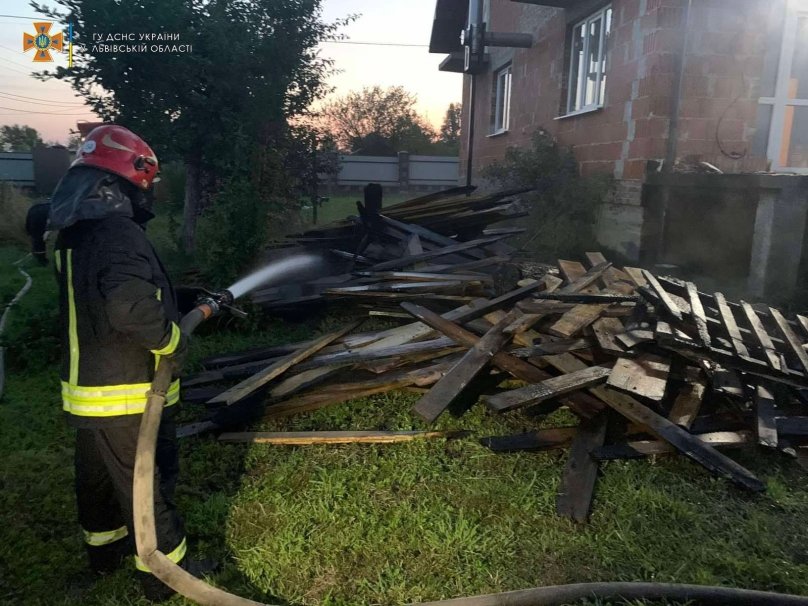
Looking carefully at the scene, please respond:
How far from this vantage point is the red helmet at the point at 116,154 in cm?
252

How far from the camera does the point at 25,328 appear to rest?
5602 mm

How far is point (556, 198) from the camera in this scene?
9.05 m

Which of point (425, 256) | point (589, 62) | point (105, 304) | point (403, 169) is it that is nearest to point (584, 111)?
point (589, 62)

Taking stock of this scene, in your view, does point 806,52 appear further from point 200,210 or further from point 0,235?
point 0,235

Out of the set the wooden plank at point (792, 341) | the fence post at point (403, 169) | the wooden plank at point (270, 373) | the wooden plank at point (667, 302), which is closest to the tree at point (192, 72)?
the wooden plank at point (270, 373)

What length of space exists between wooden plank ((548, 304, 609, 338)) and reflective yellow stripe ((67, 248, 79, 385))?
3.10m

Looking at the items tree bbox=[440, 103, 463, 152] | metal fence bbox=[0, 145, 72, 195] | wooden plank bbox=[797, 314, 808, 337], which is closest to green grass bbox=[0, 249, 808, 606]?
wooden plank bbox=[797, 314, 808, 337]

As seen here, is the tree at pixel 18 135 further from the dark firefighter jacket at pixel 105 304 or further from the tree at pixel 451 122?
the dark firefighter jacket at pixel 105 304

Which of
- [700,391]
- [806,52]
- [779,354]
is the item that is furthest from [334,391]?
[806,52]

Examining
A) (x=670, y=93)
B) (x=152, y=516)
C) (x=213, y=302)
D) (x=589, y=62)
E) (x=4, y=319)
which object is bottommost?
(x=4, y=319)

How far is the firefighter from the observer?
239 cm

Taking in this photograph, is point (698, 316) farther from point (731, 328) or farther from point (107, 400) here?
point (107, 400)

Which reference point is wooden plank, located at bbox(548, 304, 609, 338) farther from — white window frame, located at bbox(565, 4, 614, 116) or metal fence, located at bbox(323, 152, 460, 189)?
metal fence, located at bbox(323, 152, 460, 189)

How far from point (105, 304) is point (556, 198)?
775 cm
